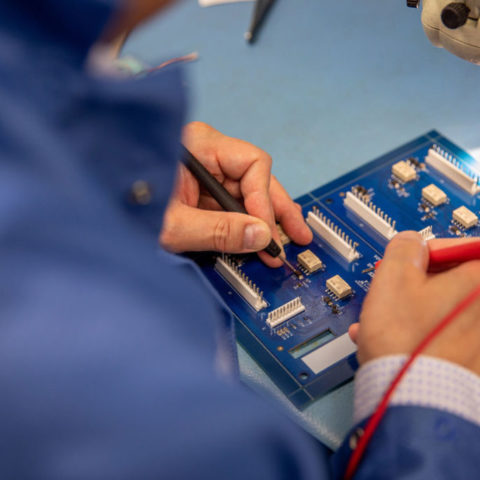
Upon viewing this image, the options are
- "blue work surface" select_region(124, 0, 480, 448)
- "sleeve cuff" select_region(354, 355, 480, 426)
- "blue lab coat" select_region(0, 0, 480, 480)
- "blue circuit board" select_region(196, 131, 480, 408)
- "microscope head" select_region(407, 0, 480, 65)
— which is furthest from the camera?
"blue work surface" select_region(124, 0, 480, 448)

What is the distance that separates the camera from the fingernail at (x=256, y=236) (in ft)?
3.93

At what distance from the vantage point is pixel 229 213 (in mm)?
1242

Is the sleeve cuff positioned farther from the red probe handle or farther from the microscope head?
the microscope head

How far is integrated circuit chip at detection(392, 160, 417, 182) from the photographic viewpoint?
1.38 metres

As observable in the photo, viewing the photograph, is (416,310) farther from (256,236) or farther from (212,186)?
(212,186)

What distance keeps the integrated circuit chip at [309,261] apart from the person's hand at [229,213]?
39 mm

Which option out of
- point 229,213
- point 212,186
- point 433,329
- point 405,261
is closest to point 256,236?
point 229,213

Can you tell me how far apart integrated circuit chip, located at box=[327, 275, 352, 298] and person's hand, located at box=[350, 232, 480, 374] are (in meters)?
0.21

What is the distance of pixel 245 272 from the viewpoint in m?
1.25

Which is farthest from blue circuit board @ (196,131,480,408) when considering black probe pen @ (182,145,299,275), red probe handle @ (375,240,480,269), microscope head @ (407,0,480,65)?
microscope head @ (407,0,480,65)

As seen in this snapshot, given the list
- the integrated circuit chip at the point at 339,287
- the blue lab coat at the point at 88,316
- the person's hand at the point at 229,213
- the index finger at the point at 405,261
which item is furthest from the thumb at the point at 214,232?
the blue lab coat at the point at 88,316

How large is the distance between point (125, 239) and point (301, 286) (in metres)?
0.72

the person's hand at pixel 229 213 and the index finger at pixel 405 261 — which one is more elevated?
the index finger at pixel 405 261

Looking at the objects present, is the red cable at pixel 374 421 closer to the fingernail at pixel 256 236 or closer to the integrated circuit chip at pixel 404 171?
the fingernail at pixel 256 236
